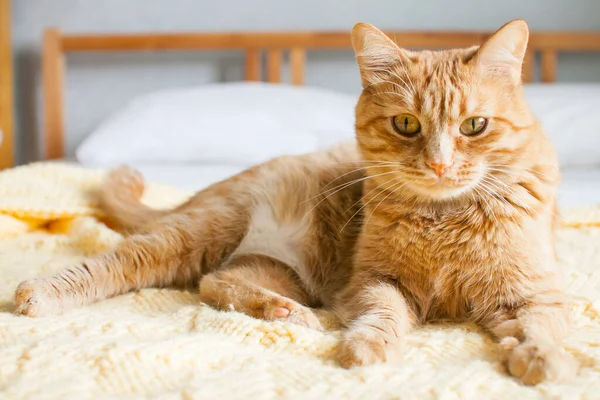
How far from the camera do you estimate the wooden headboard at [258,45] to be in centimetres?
353

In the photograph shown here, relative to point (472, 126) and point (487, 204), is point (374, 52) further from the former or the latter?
point (487, 204)

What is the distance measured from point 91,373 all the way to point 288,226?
86 centimetres

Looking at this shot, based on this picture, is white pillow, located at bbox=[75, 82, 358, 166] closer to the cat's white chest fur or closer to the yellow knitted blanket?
the cat's white chest fur

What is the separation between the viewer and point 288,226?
170 cm

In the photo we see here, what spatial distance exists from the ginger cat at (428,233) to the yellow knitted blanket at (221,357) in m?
0.06

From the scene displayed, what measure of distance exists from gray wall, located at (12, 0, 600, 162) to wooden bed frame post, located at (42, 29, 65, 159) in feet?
0.72

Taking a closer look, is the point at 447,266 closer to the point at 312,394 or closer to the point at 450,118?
the point at 450,118

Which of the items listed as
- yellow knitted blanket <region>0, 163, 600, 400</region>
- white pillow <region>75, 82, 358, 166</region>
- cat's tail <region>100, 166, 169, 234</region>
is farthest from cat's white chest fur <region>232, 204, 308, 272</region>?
white pillow <region>75, 82, 358, 166</region>

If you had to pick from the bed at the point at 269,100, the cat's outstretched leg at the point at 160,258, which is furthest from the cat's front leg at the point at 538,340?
the bed at the point at 269,100

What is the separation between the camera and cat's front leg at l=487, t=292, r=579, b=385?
95 centimetres

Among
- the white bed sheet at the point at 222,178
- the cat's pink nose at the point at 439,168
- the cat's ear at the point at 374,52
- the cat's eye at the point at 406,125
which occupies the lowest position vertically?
the white bed sheet at the point at 222,178

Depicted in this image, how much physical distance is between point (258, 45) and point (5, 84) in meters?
1.59

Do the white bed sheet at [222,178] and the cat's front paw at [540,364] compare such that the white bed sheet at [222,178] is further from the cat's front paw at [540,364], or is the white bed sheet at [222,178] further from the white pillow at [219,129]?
the cat's front paw at [540,364]

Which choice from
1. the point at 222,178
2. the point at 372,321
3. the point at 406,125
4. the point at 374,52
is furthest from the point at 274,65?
the point at 372,321
